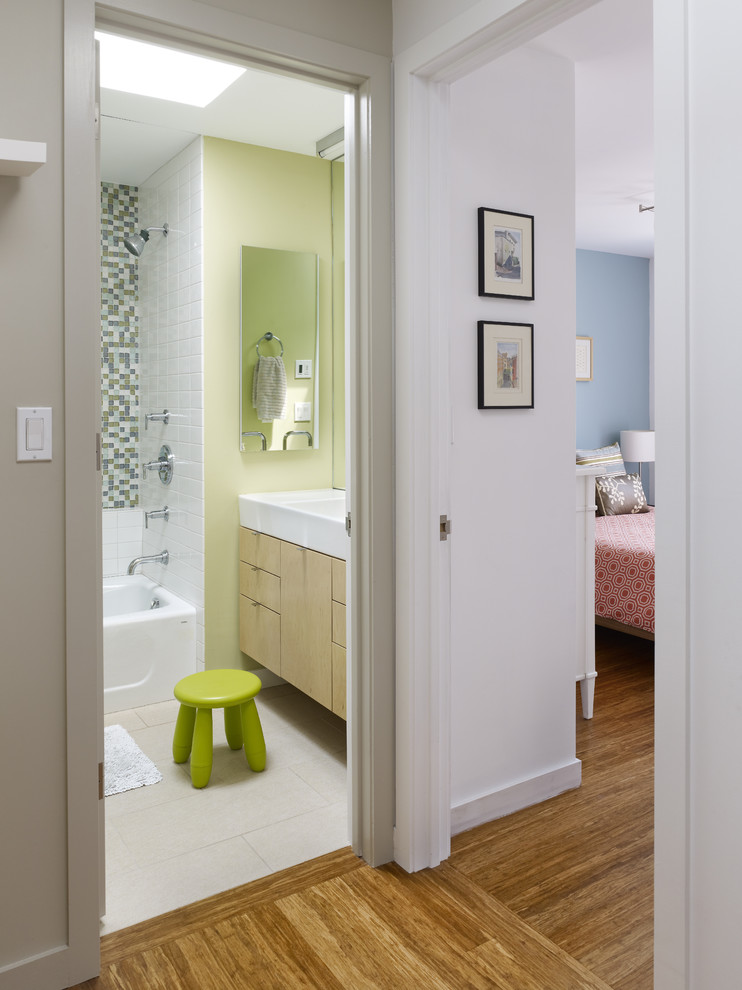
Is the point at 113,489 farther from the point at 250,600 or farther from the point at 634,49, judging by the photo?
the point at 634,49

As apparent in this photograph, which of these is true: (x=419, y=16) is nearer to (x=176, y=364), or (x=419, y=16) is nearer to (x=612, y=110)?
(x=612, y=110)

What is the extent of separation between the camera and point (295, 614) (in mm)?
3201

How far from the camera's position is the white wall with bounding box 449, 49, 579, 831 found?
2383 mm

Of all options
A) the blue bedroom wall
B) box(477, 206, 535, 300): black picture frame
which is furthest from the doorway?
the blue bedroom wall

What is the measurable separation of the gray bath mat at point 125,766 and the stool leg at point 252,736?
0.33 meters

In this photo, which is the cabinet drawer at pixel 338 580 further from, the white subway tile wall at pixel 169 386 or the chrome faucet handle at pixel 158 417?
the chrome faucet handle at pixel 158 417

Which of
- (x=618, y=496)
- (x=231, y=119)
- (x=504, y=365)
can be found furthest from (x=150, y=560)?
(x=618, y=496)

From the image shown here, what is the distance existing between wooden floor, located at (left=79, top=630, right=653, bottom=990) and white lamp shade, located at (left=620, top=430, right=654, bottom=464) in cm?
434

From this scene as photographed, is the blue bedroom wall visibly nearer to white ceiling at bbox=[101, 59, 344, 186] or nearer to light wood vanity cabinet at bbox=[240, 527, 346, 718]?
white ceiling at bbox=[101, 59, 344, 186]

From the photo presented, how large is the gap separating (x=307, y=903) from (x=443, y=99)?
215cm

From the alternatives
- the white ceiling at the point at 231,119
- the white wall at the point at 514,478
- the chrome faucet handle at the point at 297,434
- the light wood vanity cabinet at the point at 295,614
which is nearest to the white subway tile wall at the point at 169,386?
the white ceiling at the point at 231,119

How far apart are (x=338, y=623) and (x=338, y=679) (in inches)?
8.3

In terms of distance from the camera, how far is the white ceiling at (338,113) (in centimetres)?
258

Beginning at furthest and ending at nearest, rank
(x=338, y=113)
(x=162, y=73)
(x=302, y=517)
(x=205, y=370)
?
(x=205, y=370), (x=338, y=113), (x=302, y=517), (x=162, y=73)
